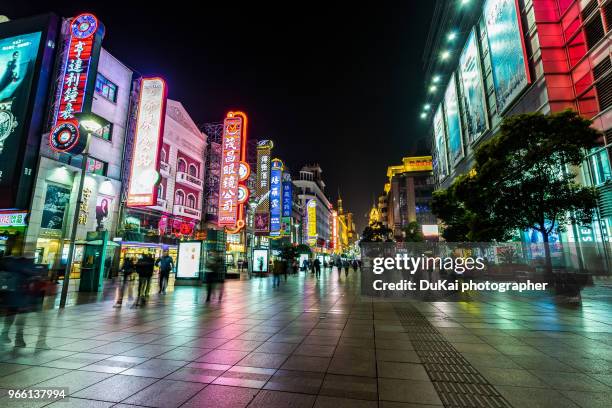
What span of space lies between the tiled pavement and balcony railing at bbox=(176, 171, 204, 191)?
30.8 meters

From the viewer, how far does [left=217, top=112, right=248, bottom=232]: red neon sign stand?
3525cm

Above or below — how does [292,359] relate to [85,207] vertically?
below

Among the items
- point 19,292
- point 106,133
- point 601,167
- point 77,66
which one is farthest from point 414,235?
point 19,292

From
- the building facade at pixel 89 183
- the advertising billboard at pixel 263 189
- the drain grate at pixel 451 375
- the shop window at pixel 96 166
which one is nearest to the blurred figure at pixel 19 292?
the drain grate at pixel 451 375

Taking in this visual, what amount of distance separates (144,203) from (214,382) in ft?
86.5

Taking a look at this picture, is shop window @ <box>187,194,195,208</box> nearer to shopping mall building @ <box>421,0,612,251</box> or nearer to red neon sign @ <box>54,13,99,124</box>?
red neon sign @ <box>54,13,99,124</box>

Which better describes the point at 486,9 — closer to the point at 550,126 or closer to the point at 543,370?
the point at 550,126

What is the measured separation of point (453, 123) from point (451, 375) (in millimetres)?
47774

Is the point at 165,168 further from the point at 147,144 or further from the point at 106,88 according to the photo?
the point at 106,88

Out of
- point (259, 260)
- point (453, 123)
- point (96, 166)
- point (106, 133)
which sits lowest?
point (259, 260)

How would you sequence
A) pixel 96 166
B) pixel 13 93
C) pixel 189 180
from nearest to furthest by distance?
1. pixel 13 93
2. pixel 96 166
3. pixel 189 180

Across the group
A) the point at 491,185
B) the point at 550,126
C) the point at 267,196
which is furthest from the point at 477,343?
the point at 267,196

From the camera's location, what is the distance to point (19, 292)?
6.48 meters

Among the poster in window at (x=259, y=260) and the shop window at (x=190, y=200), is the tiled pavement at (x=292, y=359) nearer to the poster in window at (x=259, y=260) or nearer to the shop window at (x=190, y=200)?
the poster in window at (x=259, y=260)
